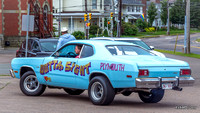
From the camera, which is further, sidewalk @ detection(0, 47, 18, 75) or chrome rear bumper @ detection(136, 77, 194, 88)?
sidewalk @ detection(0, 47, 18, 75)

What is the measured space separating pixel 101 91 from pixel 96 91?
0.17 meters

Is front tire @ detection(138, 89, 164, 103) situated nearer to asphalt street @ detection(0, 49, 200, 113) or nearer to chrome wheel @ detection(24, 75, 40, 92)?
asphalt street @ detection(0, 49, 200, 113)

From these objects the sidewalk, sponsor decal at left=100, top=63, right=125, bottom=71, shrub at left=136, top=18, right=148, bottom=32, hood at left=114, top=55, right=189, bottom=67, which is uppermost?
shrub at left=136, top=18, right=148, bottom=32

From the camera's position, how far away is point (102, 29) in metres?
75.3

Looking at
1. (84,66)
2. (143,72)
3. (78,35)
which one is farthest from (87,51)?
(78,35)

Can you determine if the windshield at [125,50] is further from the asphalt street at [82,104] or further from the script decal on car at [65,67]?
the asphalt street at [82,104]

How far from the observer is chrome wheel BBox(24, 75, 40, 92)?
11.7m

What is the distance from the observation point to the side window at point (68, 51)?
10922 mm

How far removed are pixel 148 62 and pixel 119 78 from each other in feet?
2.41

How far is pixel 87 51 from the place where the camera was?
1035 centimetres

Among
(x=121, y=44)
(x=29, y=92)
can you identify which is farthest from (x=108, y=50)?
(x=29, y=92)

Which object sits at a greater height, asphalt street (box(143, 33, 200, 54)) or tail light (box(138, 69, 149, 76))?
tail light (box(138, 69, 149, 76))

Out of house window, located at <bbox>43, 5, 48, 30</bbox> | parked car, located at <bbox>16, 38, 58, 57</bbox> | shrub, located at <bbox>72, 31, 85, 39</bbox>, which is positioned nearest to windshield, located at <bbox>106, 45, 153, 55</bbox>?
parked car, located at <bbox>16, 38, 58, 57</bbox>

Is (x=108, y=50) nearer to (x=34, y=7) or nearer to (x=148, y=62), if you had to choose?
(x=148, y=62)
